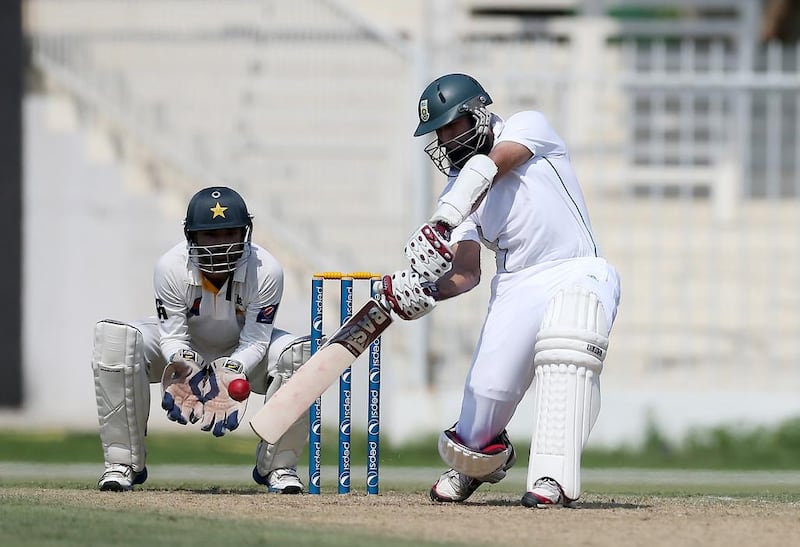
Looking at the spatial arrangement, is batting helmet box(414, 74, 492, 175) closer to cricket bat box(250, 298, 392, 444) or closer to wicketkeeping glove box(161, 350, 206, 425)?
cricket bat box(250, 298, 392, 444)

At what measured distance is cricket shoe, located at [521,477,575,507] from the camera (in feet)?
18.9

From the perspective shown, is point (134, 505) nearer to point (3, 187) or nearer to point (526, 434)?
point (526, 434)

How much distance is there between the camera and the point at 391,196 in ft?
38.2

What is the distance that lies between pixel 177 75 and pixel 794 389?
17.7 ft

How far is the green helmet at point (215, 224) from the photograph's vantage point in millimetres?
6363

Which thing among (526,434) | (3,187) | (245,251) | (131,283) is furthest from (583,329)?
(3,187)

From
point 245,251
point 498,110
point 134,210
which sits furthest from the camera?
point 134,210

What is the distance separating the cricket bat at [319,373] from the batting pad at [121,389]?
0.62 meters

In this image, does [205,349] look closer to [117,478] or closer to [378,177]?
[117,478]

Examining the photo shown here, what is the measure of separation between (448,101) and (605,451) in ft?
16.4

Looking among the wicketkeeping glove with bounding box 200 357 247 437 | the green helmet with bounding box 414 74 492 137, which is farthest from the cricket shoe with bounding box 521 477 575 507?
the green helmet with bounding box 414 74 492 137

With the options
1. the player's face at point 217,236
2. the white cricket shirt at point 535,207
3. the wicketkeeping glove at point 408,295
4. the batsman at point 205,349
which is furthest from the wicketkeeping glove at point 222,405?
the white cricket shirt at point 535,207

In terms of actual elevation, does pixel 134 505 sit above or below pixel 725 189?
below

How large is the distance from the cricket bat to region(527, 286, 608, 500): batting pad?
0.69 meters
